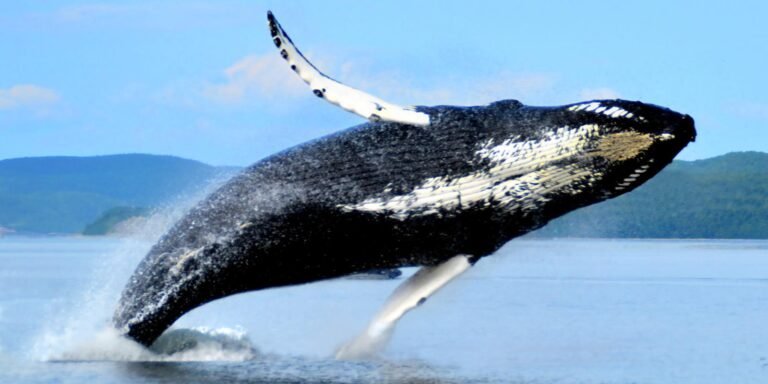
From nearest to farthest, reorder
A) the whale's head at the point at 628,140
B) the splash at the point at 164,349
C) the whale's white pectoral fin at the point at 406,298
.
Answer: the whale's head at the point at 628,140, the whale's white pectoral fin at the point at 406,298, the splash at the point at 164,349

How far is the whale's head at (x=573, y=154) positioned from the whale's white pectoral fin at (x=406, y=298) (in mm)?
732

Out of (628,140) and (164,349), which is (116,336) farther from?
(628,140)

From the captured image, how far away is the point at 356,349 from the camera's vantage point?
11.9m

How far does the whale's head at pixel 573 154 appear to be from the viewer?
11.1 m

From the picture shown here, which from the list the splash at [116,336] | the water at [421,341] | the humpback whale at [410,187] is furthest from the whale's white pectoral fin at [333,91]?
the water at [421,341]

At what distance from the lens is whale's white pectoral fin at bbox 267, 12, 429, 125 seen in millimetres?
10875

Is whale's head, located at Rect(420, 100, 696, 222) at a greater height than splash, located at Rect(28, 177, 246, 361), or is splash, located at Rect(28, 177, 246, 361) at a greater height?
whale's head, located at Rect(420, 100, 696, 222)

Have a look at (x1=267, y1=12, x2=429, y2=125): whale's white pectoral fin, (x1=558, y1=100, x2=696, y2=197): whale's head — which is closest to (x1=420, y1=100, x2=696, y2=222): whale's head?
(x1=558, y1=100, x2=696, y2=197): whale's head

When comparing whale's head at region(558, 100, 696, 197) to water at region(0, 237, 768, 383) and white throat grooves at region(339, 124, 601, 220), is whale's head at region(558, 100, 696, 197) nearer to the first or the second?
white throat grooves at region(339, 124, 601, 220)

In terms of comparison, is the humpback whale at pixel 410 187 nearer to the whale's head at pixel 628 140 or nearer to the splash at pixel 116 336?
the whale's head at pixel 628 140

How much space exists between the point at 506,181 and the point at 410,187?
32.6 inches

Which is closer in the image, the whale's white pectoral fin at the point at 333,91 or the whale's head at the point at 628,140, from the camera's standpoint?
the whale's white pectoral fin at the point at 333,91

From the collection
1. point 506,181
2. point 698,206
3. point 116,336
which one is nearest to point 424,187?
point 506,181

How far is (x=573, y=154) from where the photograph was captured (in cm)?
1122
